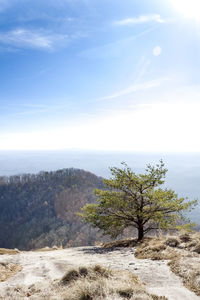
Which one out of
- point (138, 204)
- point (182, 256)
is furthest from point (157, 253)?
point (138, 204)

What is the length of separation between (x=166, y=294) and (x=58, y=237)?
120 metres

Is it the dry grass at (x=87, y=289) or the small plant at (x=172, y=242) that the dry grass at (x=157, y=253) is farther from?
the dry grass at (x=87, y=289)

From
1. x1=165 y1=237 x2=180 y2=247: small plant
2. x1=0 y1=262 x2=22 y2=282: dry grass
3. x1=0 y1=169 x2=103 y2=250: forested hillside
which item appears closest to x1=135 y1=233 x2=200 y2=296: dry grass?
x1=165 y1=237 x2=180 y2=247: small plant

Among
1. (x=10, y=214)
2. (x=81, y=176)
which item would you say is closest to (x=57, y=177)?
(x=81, y=176)

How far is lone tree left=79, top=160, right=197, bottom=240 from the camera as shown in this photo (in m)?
12.9

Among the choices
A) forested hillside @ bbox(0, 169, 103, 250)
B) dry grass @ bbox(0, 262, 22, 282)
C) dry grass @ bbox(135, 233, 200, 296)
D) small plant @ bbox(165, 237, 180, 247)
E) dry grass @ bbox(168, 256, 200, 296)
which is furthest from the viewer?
forested hillside @ bbox(0, 169, 103, 250)

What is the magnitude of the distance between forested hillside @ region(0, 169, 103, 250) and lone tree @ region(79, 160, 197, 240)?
4049 inches

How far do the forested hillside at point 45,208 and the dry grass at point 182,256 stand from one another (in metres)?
108

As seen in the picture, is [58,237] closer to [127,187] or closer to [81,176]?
[81,176]

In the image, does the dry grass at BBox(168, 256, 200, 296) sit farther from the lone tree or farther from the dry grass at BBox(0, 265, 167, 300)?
the lone tree

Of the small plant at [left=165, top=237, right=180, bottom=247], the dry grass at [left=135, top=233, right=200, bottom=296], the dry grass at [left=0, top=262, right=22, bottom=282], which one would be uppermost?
the dry grass at [left=135, top=233, right=200, bottom=296]

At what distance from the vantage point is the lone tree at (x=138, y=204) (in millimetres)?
12883

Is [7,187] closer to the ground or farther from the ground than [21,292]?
closer to the ground

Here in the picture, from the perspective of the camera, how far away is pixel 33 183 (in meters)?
164
